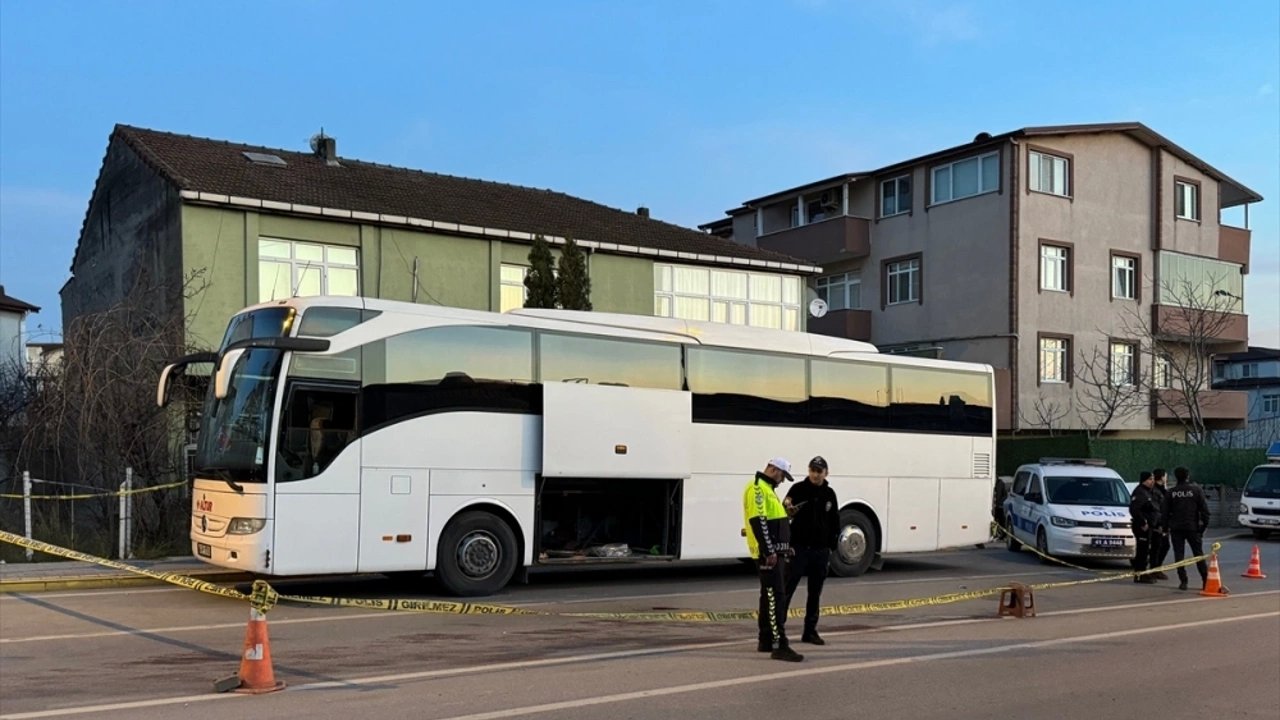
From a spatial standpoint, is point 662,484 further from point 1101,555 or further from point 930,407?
point 1101,555

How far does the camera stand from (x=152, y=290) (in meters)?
21.6

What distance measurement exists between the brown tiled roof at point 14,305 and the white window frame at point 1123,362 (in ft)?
151

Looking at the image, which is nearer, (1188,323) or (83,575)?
(83,575)

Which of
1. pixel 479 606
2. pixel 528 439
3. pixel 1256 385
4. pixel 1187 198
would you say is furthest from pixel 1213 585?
pixel 1256 385

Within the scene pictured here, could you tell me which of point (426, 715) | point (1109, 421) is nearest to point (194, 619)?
point (426, 715)

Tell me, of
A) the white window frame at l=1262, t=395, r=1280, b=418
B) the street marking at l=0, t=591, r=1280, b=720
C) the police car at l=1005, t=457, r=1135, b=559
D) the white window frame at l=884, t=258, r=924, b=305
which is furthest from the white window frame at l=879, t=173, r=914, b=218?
the white window frame at l=1262, t=395, r=1280, b=418

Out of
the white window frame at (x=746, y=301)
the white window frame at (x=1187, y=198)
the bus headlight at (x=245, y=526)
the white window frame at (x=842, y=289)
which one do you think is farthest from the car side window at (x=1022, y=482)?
the white window frame at (x=1187, y=198)

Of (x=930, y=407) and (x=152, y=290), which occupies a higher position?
(x=152, y=290)

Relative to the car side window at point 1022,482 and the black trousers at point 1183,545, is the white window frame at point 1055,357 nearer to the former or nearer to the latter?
the car side window at point 1022,482

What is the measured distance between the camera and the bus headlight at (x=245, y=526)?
12.2 m

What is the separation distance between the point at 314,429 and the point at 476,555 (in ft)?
8.82

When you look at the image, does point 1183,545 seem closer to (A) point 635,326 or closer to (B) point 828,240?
(A) point 635,326

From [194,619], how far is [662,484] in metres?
6.62

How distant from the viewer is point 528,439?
1444cm
